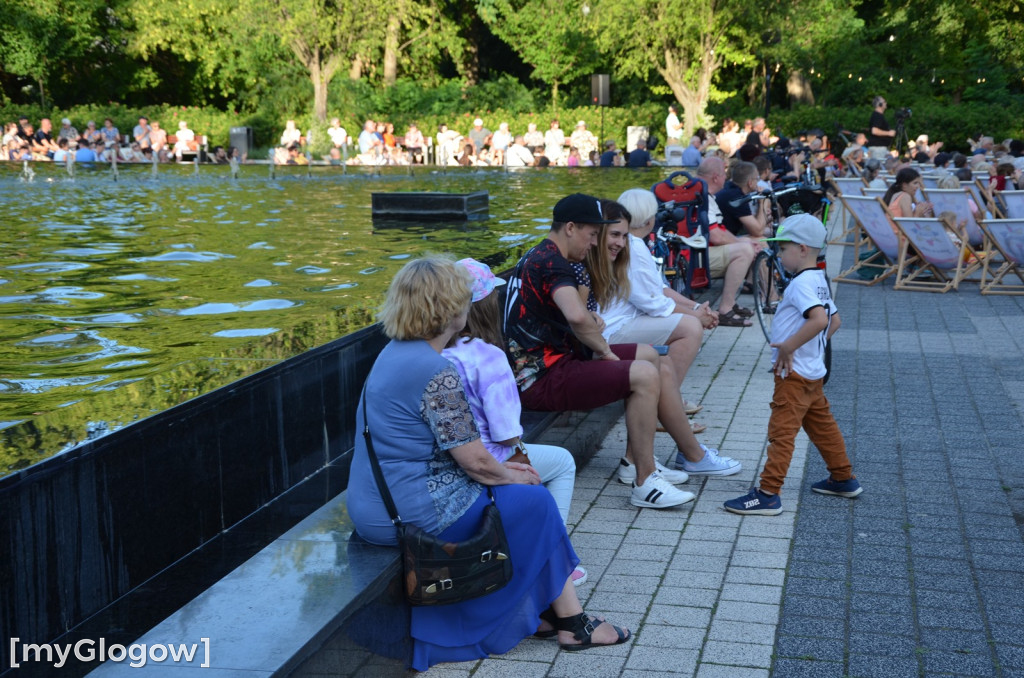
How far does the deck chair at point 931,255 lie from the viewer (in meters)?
12.1

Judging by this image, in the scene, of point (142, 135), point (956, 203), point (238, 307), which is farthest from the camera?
point (142, 135)

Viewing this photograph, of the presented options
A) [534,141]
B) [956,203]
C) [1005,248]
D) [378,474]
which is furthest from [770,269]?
[534,141]

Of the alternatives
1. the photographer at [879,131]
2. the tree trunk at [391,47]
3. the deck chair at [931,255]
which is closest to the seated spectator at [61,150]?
the tree trunk at [391,47]

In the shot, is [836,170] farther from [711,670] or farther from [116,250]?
[711,670]

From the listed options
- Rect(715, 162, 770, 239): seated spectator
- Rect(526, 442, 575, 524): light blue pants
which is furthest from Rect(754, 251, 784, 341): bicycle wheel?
Rect(526, 442, 575, 524): light blue pants

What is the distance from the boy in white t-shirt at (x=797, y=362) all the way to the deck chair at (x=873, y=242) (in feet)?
23.6

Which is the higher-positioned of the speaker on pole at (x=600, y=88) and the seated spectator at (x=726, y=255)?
the speaker on pole at (x=600, y=88)

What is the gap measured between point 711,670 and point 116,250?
797 centimetres

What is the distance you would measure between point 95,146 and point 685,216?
27.7 metres

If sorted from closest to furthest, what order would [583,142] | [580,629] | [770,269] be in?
[580,629] < [770,269] < [583,142]

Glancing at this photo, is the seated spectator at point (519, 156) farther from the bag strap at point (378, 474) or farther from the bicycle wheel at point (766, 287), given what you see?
the bag strap at point (378, 474)

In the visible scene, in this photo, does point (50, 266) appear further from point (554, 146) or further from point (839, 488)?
point (554, 146)

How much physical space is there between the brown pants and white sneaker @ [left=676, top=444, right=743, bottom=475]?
0.56m

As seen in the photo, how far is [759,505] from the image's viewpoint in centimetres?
563
